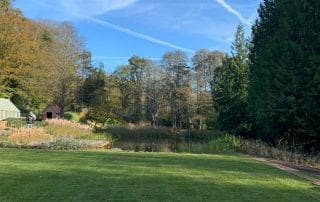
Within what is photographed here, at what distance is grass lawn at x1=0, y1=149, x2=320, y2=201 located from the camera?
8641 mm

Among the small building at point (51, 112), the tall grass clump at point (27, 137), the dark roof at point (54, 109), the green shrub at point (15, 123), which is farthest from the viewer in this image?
the dark roof at point (54, 109)

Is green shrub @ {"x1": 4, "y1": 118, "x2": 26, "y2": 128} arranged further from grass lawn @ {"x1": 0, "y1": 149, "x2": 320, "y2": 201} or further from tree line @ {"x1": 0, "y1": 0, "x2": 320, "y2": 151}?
grass lawn @ {"x1": 0, "y1": 149, "x2": 320, "y2": 201}

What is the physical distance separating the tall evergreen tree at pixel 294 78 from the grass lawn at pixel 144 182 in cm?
967

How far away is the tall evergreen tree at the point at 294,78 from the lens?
22234 millimetres

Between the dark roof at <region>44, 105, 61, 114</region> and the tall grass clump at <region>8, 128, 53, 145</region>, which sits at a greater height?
the dark roof at <region>44, 105, 61, 114</region>

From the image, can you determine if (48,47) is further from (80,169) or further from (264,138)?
(80,169)

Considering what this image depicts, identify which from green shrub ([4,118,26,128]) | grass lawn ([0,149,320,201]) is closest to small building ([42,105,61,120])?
green shrub ([4,118,26,128])

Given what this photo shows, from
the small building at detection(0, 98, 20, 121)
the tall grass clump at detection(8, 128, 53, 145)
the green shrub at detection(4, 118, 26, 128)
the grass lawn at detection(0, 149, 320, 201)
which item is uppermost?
the small building at detection(0, 98, 20, 121)

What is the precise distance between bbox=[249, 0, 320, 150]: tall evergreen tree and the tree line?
0.17ft

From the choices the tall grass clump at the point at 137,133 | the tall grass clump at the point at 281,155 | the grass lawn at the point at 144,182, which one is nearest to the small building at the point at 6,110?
the tall grass clump at the point at 137,133

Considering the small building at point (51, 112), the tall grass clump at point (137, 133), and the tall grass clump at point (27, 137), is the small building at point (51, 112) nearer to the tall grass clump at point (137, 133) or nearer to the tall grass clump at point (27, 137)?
the tall grass clump at point (137, 133)

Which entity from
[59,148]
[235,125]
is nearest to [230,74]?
[235,125]

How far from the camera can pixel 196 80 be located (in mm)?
65312

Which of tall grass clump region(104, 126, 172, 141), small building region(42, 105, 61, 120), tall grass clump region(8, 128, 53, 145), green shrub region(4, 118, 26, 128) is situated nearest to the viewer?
tall grass clump region(8, 128, 53, 145)
